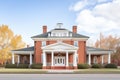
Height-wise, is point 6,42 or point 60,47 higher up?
point 6,42

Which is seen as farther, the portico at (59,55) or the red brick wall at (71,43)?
the red brick wall at (71,43)

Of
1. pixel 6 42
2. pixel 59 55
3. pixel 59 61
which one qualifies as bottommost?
pixel 59 61

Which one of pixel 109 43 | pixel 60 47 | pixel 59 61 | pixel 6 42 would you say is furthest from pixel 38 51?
pixel 109 43

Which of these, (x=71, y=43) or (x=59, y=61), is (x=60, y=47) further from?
(x=71, y=43)

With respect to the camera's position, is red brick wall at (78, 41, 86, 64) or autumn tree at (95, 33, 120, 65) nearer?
red brick wall at (78, 41, 86, 64)

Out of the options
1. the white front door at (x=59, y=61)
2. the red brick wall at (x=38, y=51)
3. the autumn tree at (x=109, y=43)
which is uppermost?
the autumn tree at (x=109, y=43)

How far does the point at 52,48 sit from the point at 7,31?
19097 mm

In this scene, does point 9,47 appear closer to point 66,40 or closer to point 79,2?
point 66,40

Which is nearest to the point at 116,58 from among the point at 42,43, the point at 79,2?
the point at 42,43

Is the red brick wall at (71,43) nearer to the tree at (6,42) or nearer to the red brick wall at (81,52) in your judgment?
the red brick wall at (81,52)

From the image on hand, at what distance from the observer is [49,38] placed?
56.5 meters

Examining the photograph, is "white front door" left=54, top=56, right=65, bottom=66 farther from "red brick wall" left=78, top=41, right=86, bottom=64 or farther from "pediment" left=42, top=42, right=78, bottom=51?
"pediment" left=42, top=42, right=78, bottom=51

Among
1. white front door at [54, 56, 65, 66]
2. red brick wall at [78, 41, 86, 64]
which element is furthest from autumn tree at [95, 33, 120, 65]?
white front door at [54, 56, 65, 66]

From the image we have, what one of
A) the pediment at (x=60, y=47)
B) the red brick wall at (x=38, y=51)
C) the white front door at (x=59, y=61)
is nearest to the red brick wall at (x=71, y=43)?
the red brick wall at (x=38, y=51)
